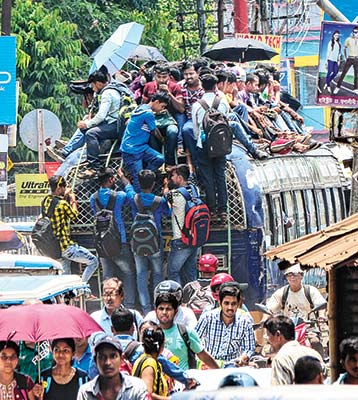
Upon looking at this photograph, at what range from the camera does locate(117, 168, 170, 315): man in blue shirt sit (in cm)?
2000

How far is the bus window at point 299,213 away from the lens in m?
22.5

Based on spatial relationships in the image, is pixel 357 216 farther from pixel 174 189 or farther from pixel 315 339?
→ pixel 174 189

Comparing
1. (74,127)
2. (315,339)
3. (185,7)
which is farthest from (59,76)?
(315,339)

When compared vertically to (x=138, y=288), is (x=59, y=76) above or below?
above

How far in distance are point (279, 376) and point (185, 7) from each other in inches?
1514

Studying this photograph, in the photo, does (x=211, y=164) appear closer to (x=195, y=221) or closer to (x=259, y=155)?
(x=195, y=221)

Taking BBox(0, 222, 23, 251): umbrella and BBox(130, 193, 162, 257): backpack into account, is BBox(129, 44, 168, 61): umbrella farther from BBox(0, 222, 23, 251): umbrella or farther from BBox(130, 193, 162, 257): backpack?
BBox(130, 193, 162, 257): backpack

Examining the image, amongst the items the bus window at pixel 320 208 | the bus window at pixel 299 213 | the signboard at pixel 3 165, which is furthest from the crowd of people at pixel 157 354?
the signboard at pixel 3 165

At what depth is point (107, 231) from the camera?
67.2ft

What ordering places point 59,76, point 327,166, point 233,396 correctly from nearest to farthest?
point 233,396, point 327,166, point 59,76

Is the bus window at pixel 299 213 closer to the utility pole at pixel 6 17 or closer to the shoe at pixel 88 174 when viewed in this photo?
the shoe at pixel 88 174

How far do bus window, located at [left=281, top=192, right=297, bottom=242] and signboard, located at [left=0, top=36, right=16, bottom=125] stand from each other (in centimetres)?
409

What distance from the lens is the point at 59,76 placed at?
37.6 m

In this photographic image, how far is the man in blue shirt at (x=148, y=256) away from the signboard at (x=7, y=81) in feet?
12.0
